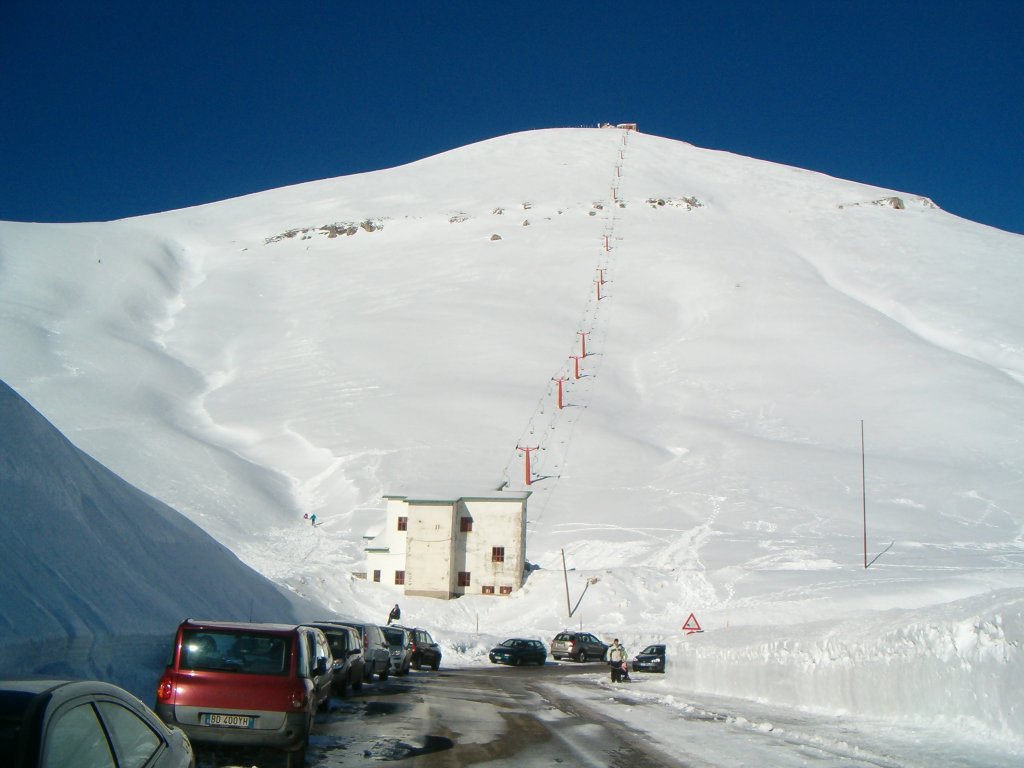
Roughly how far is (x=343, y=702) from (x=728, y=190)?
5442 inches

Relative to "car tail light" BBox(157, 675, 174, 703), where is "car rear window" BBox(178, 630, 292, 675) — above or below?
above

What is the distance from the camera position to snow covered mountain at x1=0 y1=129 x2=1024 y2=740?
4112 cm

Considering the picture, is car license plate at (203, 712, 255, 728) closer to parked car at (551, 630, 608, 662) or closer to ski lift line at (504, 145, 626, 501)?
parked car at (551, 630, 608, 662)

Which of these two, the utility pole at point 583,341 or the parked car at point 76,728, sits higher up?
the utility pole at point 583,341

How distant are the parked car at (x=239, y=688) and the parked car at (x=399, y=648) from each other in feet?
50.7

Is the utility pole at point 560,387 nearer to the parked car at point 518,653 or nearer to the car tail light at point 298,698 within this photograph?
the parked car at point 518,653

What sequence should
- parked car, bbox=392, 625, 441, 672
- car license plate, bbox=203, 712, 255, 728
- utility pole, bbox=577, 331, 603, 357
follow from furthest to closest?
utility pole, bbox=577, 331, 603, 357 < parked car, bbox=392, 625, 441, 672 < car license plate, bbox=203, 712, 255, 728

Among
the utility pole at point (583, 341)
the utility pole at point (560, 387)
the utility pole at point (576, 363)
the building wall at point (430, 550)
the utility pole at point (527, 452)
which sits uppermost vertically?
the utility pole at point (583, 341)

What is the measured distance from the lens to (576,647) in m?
36.6

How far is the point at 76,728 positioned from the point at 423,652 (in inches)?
1016

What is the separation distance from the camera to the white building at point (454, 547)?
50656 millimetres

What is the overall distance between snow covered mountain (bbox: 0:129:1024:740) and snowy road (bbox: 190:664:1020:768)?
1228 millimetres

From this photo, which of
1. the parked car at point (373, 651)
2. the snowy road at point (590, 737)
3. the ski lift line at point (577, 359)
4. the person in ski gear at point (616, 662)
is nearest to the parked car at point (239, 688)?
the snowy road at point (590, 737)

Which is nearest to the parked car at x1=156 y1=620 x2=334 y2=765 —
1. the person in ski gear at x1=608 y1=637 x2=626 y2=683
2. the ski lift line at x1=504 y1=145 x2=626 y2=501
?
the person in ski gear at x1=608 y1=637 x2=626 y2=683
